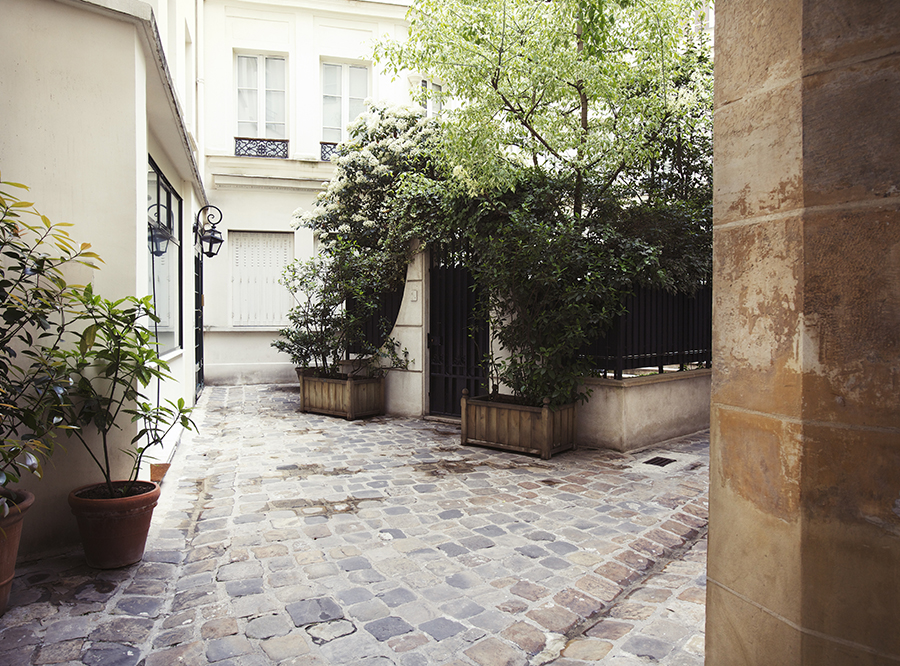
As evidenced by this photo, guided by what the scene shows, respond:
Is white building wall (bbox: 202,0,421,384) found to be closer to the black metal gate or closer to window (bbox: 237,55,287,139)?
window (bbox: 237,55,287,139)

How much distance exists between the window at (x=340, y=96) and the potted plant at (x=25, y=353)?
37.6 feet

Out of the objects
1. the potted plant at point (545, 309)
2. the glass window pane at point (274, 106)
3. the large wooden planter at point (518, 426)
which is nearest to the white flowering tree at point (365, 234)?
the potted plant at point (545, 309)

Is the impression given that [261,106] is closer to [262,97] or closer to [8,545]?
[262,97]

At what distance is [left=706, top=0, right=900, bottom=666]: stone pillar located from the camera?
5.24 feet

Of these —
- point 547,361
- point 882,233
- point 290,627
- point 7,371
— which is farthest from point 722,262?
point 547,361

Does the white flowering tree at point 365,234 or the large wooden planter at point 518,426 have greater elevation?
the white flowering tree at point 365,234

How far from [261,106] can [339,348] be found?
7921 mm

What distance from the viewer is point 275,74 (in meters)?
14.1

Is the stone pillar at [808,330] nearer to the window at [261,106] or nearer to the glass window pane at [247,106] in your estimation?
the window at [261,106]

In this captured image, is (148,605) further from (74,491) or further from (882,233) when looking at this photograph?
(882,233)

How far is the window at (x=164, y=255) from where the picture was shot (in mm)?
6332

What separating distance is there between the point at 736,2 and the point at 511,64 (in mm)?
4985

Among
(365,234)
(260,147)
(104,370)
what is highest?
(260,147)

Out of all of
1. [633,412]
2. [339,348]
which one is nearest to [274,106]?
[339,348]
